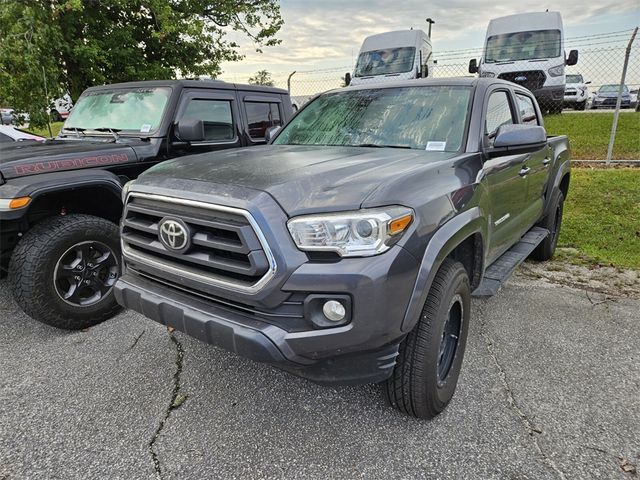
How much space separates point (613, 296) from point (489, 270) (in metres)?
1.48

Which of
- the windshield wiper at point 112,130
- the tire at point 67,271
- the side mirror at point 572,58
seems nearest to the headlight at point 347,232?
the tire at point 67,271

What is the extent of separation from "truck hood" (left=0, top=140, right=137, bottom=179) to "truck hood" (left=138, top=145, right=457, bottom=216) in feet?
4.29

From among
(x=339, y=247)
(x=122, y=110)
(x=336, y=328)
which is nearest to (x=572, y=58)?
(x=122, y=110)

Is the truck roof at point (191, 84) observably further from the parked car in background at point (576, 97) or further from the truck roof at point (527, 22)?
the parked car in background at point (576, 97)

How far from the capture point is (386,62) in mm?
13820

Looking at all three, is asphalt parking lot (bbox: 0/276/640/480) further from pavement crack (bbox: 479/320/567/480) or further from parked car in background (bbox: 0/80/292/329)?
parked car in background (bbox: 0/80/292/329)

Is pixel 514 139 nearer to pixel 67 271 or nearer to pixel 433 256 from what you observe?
pixel 433 256

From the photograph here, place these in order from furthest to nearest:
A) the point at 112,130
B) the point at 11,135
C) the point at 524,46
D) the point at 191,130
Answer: the point at 524,46, the point at 11,135, the point at 112,130, the point at 191,130

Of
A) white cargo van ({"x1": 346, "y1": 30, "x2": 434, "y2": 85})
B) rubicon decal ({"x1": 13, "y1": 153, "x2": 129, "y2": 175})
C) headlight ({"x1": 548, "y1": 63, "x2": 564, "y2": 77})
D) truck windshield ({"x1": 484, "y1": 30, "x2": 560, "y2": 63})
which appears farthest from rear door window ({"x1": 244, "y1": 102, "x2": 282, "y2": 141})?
truck windshield ({"x1": 484, "y1": 30, "x2": 560, "y2": 63})

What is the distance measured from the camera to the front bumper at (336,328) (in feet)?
5.81

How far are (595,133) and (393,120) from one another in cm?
1011

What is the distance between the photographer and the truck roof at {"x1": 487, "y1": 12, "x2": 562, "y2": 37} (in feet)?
40.8

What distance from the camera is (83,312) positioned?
3.36 meters

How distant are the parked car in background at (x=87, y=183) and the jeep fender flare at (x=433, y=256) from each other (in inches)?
37.7
